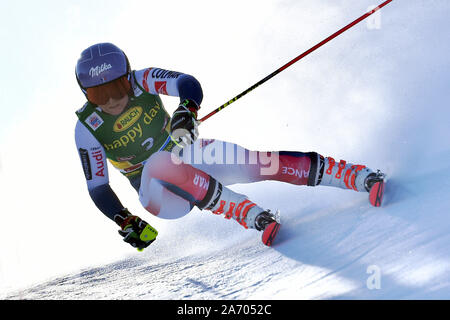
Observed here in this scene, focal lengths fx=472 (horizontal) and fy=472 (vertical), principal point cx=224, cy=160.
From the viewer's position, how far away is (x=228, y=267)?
9.73 feet

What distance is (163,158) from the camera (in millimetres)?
2965

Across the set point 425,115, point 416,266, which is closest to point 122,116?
point 416,266

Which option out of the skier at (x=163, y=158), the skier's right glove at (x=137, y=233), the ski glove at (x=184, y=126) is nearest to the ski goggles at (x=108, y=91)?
the skier at (x=163, y=158)

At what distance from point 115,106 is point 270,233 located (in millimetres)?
1365

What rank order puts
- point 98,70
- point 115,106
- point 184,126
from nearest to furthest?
point 184,126 < point 98,70 < point 115,106

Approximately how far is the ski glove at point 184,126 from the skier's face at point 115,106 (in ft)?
1.62

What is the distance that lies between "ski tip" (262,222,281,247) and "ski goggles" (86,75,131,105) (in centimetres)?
134

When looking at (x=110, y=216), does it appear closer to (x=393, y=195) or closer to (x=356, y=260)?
(x=356, y=260)

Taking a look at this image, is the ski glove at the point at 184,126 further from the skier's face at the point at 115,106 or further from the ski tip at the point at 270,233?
the ski tip at the point at 270,233

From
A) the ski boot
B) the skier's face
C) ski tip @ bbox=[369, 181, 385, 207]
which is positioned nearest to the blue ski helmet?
the skier's face

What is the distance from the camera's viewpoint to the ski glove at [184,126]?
2889 mm

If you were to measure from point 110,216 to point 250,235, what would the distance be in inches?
44.3

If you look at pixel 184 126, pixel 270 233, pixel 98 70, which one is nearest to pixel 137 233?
pixel 184 126

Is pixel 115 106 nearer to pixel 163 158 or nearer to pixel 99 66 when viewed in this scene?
pixel 99 66
